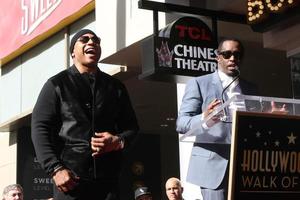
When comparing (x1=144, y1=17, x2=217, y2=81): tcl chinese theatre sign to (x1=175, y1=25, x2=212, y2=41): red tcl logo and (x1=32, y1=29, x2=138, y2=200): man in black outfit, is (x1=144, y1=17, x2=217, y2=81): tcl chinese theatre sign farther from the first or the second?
(x1=32, y1=29, x2=138, y2=200): man in black outfit

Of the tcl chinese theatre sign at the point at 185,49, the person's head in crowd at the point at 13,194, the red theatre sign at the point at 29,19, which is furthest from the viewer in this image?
the red theatre sign at the point at 29,19

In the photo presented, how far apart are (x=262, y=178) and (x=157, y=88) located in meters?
9.73

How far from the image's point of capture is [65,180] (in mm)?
3830

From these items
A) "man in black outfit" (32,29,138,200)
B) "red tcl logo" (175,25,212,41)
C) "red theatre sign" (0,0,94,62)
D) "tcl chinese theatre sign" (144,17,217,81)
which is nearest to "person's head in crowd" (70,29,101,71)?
"man in black outfit" (32,29,138,200)

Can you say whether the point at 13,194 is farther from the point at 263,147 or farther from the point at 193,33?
the point at 263,147

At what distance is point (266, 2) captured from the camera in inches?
318

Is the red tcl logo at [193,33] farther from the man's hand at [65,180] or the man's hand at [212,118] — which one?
the man's hand at [65,180]

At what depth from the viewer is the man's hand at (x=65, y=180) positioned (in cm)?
383

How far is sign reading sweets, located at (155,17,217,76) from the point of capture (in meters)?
8.87

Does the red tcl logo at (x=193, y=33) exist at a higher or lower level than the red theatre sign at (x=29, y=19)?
lower

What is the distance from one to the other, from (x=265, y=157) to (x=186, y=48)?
557 centimetres

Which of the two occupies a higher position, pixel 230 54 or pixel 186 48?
pixel 186 48

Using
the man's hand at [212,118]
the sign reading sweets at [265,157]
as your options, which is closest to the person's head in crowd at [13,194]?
the man's hand at [212,118]

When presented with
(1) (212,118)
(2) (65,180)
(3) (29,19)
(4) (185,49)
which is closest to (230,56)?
(1) (212,118)
